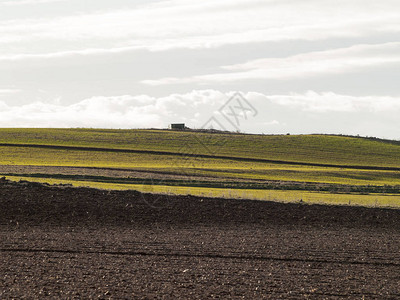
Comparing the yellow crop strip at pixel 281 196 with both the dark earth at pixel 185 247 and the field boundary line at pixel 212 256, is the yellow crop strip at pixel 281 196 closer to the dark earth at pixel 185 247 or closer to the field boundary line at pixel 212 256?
the dark earth at pixel 185 247

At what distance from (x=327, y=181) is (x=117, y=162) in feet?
80.8

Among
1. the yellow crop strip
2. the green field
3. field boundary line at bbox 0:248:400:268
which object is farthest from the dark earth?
the green field

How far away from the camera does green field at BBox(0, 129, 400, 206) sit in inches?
2088

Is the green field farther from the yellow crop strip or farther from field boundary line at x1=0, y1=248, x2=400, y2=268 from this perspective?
field boundary line at x1=0, y1=248, x2=400, y2=268

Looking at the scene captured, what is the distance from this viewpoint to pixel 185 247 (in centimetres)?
2439

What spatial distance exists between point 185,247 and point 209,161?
51385mm

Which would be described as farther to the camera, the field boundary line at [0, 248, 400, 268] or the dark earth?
the field boundary line at [0, 248, 400, 268]

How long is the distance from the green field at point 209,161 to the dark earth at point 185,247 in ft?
28.2

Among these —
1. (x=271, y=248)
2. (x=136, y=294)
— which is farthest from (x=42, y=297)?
(x=271, y=248)

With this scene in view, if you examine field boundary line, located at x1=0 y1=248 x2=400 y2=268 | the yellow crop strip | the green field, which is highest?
the green field

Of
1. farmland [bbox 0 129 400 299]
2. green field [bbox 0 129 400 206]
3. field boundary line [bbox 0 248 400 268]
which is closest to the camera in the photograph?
farmland [bbox 0 129 400 299]

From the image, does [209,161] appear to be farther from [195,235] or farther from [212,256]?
[212,256]

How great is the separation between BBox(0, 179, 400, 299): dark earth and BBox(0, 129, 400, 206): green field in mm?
8604

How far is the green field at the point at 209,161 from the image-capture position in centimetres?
5303
